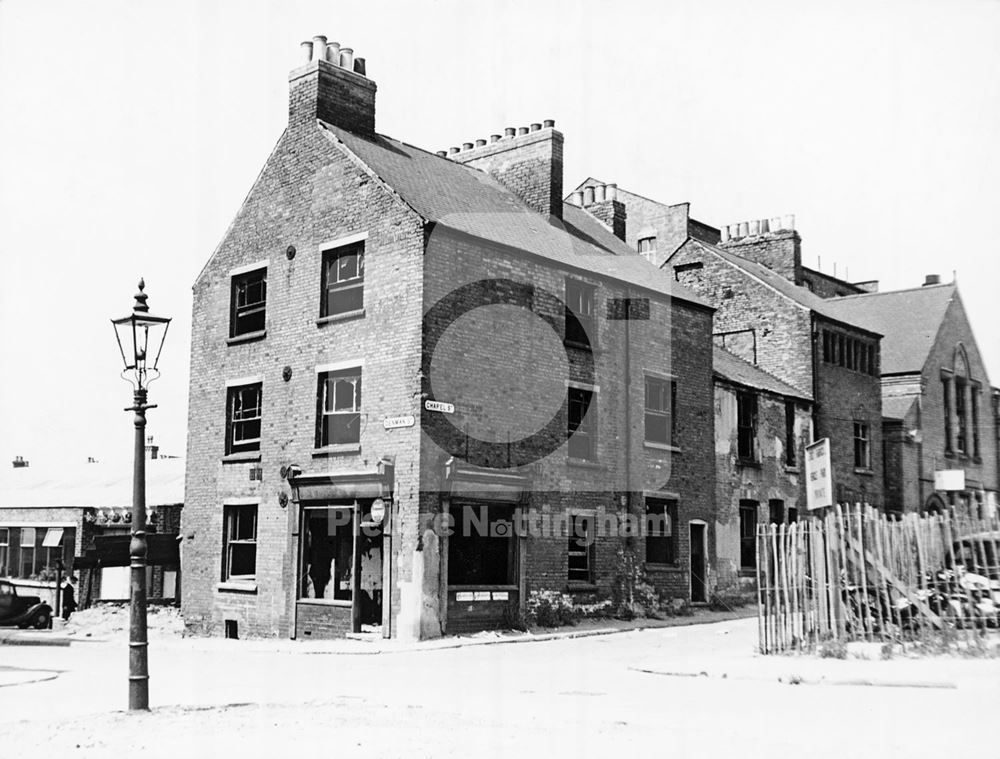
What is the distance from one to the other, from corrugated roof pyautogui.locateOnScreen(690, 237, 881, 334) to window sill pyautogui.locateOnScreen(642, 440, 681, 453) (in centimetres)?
985

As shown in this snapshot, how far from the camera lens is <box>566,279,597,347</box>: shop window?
2414 cm

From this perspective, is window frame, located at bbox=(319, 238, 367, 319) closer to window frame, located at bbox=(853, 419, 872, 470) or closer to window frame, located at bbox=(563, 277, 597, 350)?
window frame, located at bbox=(563, 277, 597, 350)

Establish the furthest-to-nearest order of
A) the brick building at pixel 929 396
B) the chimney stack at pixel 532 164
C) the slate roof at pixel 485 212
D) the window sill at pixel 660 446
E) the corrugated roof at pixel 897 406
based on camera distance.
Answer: the corrugated roof at pixel 897 406 → the brick building at pixel 929 396 → the chimney stack at pixel 532 164 → the window sill at pixel 660 446 → the slate roof at pixel 485 212

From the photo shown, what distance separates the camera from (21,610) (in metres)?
28.0

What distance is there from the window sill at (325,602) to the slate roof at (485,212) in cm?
760

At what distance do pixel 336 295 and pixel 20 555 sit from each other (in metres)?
18.0

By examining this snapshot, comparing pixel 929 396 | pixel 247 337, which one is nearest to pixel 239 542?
pixel 247 337

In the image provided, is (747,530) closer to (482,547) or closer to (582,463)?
(582,463)

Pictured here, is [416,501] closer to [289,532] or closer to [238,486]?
[289,532]

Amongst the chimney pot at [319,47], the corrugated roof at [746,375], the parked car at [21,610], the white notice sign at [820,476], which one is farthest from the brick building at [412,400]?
the white notice sign at [820,476]

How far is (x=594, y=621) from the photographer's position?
2348cm

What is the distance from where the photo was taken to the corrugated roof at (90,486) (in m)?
34.1

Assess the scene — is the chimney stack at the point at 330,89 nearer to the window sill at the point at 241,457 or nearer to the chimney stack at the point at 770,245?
the window sill at the point at 241,457

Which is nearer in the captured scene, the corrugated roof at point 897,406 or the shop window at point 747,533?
the shop window at point 747,533
